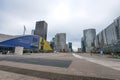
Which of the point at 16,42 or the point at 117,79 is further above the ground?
the point at 16,42

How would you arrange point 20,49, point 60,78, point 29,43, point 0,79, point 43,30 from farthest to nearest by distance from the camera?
point 43,30 → point 29,43 → point 20,49 → point 60,78 → point 0,79

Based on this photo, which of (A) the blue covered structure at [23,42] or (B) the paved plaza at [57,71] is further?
(A) the blue covered structure at [23,42]

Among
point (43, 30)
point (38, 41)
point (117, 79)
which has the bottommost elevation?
point (117, 79)

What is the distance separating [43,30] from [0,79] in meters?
195

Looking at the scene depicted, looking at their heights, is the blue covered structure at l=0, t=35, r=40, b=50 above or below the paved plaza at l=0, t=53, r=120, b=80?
above

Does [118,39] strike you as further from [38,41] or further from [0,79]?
[0,79]

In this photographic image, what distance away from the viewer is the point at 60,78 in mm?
7953

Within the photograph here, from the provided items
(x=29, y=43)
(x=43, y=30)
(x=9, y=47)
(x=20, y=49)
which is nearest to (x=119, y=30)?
(x=20, y=49)

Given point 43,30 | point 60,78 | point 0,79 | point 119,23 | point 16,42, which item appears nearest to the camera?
point 0,79

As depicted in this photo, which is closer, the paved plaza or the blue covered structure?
the paved plaza

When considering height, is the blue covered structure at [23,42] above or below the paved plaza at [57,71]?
above

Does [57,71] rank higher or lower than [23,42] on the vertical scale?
lower

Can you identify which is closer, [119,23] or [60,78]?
[60,78]

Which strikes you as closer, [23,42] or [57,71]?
[57,71]
